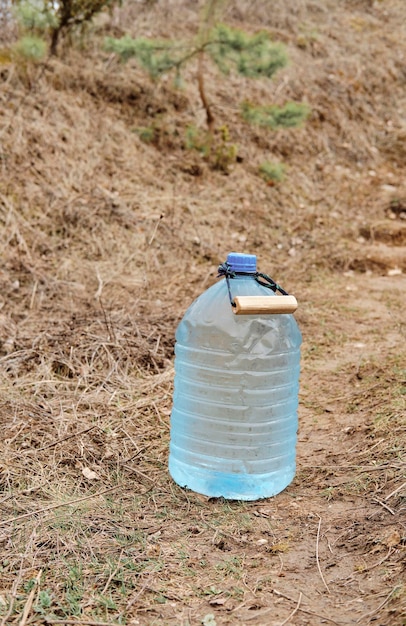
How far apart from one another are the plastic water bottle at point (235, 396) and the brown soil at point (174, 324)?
120mm

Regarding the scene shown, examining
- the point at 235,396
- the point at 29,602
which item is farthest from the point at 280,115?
the point at 29,602

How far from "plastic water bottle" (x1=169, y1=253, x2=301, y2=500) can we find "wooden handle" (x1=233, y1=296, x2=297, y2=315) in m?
0.11

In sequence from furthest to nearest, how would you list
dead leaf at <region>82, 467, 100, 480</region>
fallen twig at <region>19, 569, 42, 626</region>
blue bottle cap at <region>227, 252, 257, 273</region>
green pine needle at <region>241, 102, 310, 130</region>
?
green pine needle at <region>241, 102, 310, 130</region>
dead leaf at <region>82, 467, 100, 480</region>
blue bottle cap at <region>227, 252, 257, 273</region>
fallen twig at <region>19, 569, 42, 626</region>

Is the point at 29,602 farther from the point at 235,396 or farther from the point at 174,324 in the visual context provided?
the point at 174,324

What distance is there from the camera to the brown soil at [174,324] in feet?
7.38

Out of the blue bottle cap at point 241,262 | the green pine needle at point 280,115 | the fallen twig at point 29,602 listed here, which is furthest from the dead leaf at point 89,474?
the green pine needle at point 280,115

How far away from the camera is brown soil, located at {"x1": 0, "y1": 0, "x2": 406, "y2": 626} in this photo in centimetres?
225

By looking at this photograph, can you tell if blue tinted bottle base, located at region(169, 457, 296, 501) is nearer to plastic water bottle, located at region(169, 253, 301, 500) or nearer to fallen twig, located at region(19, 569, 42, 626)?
Result: plastic water bottle, located at region(169, 253, 301, 500)

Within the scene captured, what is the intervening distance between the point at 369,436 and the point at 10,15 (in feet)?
22.0

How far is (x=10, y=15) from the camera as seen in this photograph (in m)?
7.70

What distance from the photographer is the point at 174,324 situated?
4.71 m

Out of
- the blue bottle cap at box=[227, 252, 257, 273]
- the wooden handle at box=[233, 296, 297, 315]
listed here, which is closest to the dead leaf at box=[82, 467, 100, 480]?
the wooden handle at box=[233, 296, 297, 315]

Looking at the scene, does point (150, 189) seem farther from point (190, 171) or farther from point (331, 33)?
point (331, 33)

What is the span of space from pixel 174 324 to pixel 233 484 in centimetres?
196
